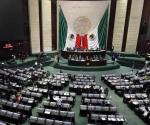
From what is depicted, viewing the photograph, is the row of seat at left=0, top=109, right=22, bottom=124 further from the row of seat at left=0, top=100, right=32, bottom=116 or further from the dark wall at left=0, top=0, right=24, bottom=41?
the dark wall at left=0, top=0, right=24, bottom=41

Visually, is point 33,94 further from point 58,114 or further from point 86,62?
point 86,62

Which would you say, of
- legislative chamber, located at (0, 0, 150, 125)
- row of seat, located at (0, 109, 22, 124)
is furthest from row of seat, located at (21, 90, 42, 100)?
row of seat, located at (0, 109, 22, 124)

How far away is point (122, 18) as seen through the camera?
112 ft

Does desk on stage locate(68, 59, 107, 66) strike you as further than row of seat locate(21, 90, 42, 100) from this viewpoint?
Yes

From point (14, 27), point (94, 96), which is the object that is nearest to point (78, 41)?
point (14, 27)

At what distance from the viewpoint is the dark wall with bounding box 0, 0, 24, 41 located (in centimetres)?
2782

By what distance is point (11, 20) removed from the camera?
94.3 ft

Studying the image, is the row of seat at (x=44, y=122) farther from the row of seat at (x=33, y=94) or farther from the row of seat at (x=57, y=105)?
the row of seat at (x=33, y=94)

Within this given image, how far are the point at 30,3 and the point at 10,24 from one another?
469 centimetres

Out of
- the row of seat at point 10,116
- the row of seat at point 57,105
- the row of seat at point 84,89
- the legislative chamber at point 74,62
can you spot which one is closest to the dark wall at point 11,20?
the legislative chamber at point 74,62

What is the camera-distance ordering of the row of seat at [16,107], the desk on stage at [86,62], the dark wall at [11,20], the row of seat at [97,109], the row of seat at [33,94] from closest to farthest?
the row of seat at [16,107] < the row of seat at [97,109] < the row of seat at [33,94] < the dark wall at [11,20] < the desk on stage at [86,62]

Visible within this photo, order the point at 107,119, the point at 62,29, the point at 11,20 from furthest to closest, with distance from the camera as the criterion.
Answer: the point at 62,29 < the point at 11,20 < the point at 107,119

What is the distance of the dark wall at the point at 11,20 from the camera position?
27820 millimetres

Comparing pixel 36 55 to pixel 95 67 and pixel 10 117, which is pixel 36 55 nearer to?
pixel 95 67
